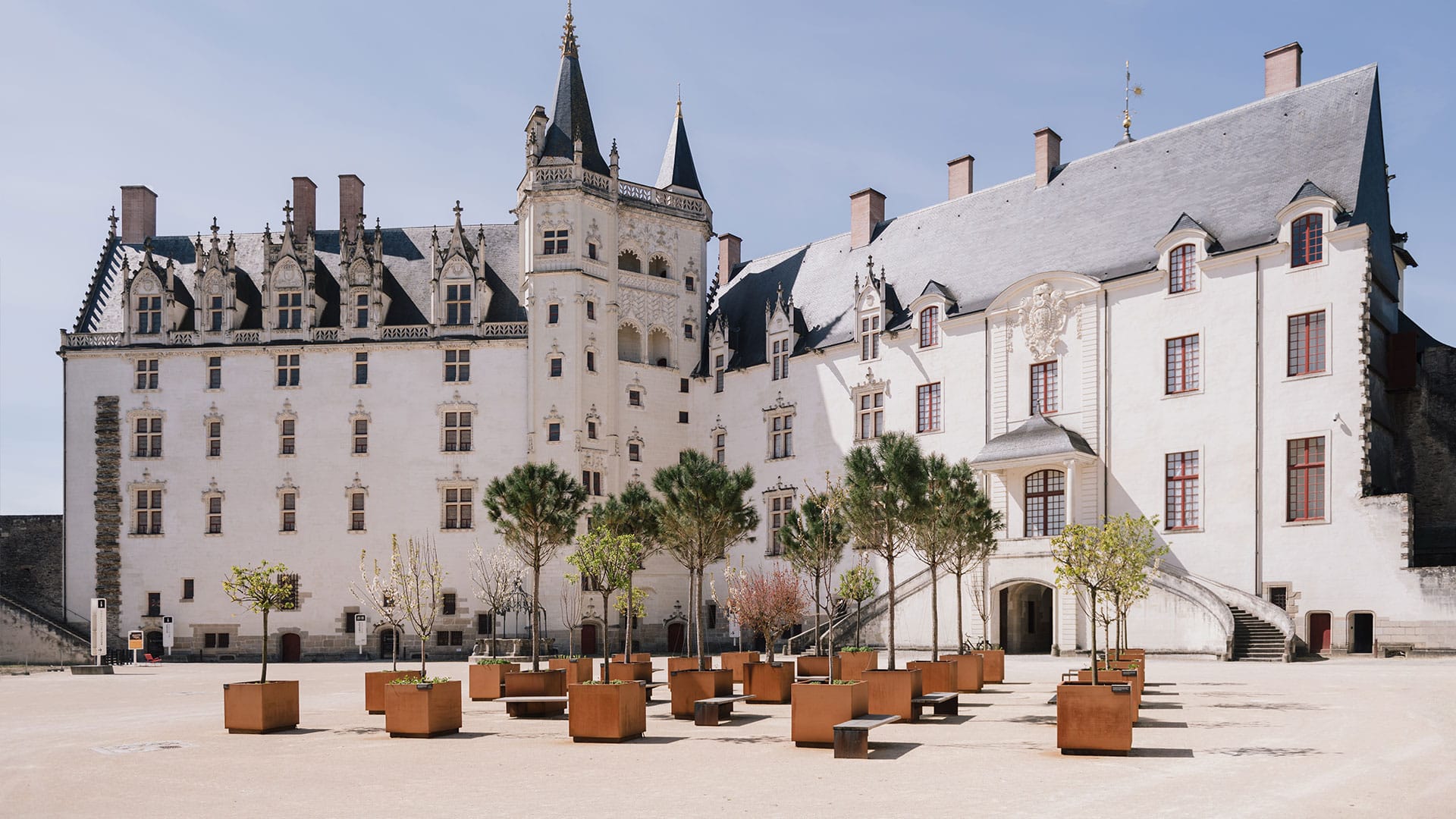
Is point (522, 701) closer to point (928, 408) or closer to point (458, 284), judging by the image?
point (928, 408)

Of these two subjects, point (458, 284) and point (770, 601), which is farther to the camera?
point (458, 284)

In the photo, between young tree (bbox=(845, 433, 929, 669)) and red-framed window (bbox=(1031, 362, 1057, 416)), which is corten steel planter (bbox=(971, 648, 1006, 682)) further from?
red-framed window (bbox=(1031, 362, 1057, 416))

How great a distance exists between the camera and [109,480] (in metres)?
47.3

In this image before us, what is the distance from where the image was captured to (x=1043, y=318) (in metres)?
38.5

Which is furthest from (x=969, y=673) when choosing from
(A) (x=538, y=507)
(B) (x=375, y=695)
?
(B) (x=375, y=695)

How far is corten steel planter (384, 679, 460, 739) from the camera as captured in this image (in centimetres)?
1666

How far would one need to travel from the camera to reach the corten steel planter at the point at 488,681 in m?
23.4

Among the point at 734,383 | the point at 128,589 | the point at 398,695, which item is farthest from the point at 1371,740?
the point at 128,589

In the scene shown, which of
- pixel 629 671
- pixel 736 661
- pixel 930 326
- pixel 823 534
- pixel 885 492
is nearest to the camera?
pixel 823 534

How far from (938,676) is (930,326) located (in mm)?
23014

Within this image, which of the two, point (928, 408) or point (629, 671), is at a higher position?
point (928, 408)

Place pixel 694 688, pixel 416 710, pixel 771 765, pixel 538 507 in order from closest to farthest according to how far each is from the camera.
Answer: pixel 771 765
pixel 416 710
pixel 694 688
pixel 538 507

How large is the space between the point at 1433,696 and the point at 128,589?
4322 cm

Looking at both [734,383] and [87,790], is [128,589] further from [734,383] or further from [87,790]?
[87,790]
